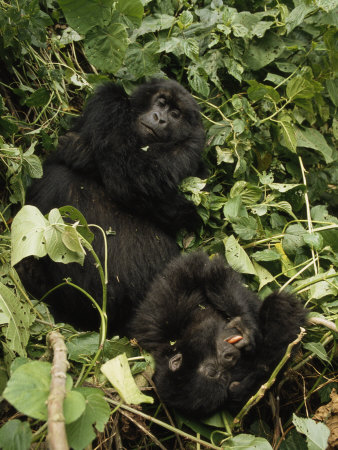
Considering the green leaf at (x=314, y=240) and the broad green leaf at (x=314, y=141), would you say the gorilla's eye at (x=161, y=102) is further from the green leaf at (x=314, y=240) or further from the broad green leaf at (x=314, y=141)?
the green leaf at (x=314, y=240)

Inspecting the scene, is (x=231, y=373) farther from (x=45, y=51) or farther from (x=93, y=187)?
(x=45, y=51)

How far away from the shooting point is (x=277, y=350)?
7.43 ft

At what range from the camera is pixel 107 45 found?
9.12 ft

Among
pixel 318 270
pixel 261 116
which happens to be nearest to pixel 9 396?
pixel 318 270

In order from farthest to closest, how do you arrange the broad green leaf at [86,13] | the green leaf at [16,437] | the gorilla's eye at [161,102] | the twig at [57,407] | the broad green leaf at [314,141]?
1. the broad green leaf at [314,141]
2. the gorilla's eye at [161,102]
3. the broad green leaf at [86,13]
4. the green leaf at [16,437]
5. the twig at [57,407]

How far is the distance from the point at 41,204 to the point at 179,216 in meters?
0.74

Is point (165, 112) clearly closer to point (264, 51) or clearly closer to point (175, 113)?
point (175, 113)

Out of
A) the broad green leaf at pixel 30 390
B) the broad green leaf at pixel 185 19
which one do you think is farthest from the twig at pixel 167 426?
the broad green leaf at pixel 185 19

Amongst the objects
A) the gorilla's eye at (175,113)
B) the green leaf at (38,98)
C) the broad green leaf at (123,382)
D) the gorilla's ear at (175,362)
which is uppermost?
the green leaf at (38,98)

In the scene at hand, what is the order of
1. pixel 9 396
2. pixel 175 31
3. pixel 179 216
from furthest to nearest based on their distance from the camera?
pixel 175 31 < pixel 179 216 < pixel 9 396

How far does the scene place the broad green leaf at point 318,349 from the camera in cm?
231

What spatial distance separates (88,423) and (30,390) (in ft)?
0.64

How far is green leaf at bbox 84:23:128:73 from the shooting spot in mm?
2703

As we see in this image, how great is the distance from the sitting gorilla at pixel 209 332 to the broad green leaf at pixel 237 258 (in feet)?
0.46
